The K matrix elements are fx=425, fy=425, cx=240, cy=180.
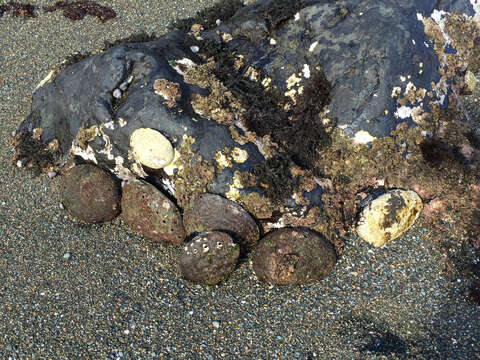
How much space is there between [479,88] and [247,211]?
6.04 meters

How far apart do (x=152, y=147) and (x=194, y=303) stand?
2293 millimetres

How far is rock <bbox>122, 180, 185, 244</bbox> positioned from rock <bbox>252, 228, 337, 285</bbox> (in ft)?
4.26

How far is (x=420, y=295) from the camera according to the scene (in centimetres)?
603

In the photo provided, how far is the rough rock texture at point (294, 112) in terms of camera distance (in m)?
6.36

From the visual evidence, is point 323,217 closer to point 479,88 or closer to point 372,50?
point 372,50

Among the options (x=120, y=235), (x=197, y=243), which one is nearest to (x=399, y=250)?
(x=197, y=243)

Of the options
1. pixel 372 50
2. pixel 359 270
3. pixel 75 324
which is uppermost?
pixel 372 50

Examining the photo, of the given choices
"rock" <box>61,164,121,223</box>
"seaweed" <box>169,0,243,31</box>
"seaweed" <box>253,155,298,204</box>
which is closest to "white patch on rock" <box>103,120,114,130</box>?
"rock" <box>61,164,121,223</box>

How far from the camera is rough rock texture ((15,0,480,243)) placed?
250 inches

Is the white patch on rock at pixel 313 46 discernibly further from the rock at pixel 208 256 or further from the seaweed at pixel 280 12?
the rock at pixel 208 256

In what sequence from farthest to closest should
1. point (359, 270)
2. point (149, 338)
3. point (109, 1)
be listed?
point (109, 1), point (359, 270), point (149, 338)

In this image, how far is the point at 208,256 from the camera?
5883mm

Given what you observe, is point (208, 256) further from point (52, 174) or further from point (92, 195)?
point (52, 174)

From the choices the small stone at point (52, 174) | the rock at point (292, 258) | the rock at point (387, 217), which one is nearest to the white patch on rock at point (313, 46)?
the rock at point (387, 217)
